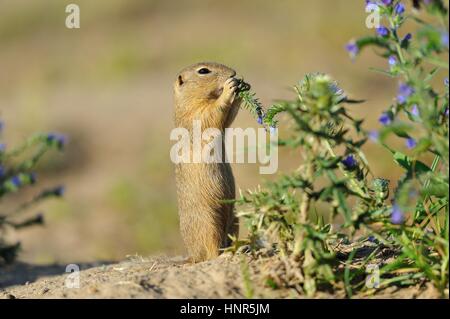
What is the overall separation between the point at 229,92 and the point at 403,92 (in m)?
2.31

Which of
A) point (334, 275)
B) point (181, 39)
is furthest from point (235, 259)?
point (181, 39)

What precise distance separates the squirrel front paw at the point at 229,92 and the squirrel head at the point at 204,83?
1.01ft

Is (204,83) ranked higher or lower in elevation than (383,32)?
higher

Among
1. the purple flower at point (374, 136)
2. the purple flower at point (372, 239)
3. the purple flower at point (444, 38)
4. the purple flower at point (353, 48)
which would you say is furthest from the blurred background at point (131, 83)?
the purple flower at point (444, 38)

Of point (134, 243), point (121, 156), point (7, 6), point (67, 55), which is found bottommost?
point (134, 243)

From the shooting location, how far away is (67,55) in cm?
1989

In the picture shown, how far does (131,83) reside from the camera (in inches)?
658

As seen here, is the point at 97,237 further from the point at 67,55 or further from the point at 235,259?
the point at 67,55

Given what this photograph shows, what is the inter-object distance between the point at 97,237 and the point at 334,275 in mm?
6397

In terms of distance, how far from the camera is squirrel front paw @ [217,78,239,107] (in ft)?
20.0

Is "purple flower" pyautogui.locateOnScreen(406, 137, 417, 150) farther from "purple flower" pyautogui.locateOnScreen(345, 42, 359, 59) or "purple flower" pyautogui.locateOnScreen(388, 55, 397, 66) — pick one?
"purple flower" pyautogui.locateOnScreen(345, 42, 359, 59)

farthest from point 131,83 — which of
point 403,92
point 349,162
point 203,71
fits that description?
point 403,92

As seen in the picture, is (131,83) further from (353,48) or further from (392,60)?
(353,48)

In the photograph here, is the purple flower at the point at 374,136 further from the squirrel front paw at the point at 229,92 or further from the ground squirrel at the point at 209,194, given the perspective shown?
the squirrel front paw at the point at 229,92
